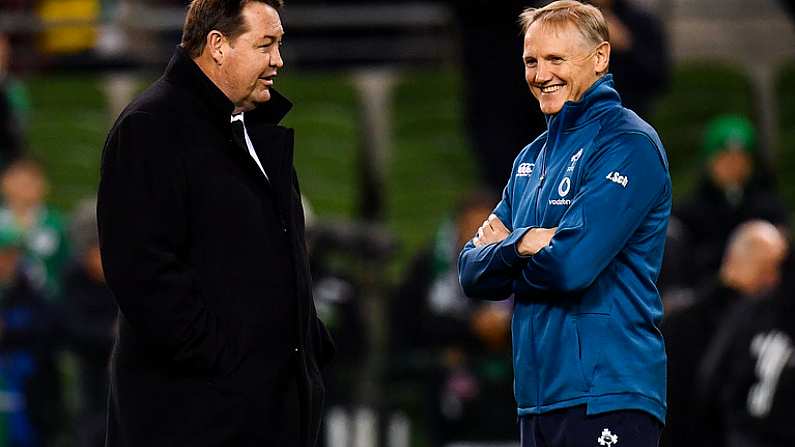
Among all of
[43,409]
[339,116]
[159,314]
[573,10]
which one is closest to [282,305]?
[159,314]

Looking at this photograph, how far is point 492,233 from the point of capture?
15.0 ft

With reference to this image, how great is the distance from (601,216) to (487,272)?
0.37 metres

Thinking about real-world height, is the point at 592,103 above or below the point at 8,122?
above

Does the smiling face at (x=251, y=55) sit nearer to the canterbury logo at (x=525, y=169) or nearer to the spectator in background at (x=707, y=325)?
the canterbury logo at (x=525, y=169)

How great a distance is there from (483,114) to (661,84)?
43.8 inches

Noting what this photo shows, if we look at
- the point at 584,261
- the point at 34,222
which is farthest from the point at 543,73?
the point at 34,222

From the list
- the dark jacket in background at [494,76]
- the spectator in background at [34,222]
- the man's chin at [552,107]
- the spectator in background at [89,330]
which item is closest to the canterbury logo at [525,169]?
the man's chin at [552,107]

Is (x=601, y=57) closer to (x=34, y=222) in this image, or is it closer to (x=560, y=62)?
(x=560, y=62)

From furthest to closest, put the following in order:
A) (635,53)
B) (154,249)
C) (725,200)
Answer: (725,200) < (635,53) < (154,249)

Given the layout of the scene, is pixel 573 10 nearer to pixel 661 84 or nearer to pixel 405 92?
pixel 661 84

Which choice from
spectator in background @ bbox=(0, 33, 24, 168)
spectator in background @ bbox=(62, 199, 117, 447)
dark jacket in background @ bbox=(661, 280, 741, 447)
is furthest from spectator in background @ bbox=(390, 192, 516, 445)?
spectator in background @ bbox=(0, 33, 24, 168)

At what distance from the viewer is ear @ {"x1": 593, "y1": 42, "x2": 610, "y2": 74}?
436 centimetres

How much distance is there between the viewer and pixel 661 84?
8.26 meters

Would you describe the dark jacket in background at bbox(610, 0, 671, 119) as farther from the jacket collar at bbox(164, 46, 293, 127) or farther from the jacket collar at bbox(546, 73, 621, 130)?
the jacket collar at bbox(164, 46, 293, 127)
